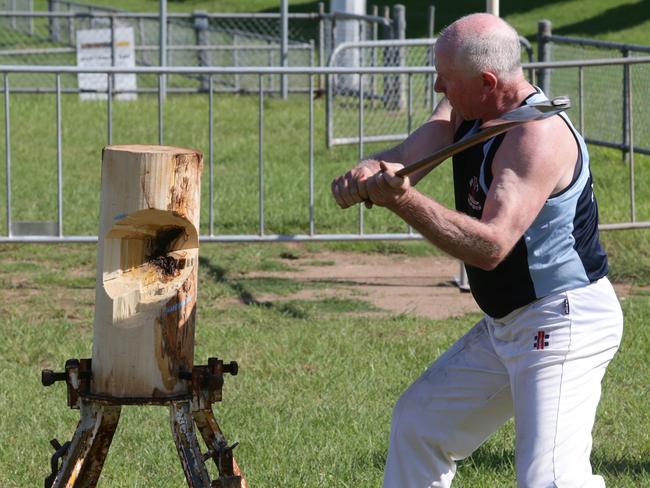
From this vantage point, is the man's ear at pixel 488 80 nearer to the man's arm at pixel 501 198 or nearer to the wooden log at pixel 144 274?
the man's arm at pixel 501 198

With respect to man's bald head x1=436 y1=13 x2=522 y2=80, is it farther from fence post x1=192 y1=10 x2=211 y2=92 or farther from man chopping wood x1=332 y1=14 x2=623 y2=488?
fence post x1=192 y1=10 x2=211 y2=92

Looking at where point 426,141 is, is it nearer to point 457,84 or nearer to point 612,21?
point 457,84

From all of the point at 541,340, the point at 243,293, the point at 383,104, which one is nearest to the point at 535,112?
the point at 541,340

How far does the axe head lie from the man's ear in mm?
231

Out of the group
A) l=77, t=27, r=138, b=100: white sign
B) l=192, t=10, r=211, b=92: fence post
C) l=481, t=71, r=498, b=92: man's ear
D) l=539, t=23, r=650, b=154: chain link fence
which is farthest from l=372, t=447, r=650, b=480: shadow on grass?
l=192, t=10, r=211, b=92: fence post

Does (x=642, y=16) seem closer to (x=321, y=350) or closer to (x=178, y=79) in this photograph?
(x=178, y=79)

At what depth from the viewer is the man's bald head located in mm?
3506

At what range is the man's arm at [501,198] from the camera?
131 inches

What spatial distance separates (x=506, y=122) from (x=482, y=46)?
34cm

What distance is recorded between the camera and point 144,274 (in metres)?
3.66

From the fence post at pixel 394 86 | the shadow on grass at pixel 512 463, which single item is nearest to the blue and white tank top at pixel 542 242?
the shadow on grass at pixel 512 463

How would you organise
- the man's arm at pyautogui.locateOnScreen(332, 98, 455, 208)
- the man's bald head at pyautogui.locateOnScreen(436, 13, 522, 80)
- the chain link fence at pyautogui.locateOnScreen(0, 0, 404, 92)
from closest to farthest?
1. the man's bald head at pyautogui.locateOnScreen(436, 13, 522, 80)
2. the man's arm at pyautogui.locateOnScreen(332, 98, 455, 208)
3. the chain link fence at pyautogui.locateOnScreen(0, 0, 404, 92)

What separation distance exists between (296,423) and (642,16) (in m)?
25.6

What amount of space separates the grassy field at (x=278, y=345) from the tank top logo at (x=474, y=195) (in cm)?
149
